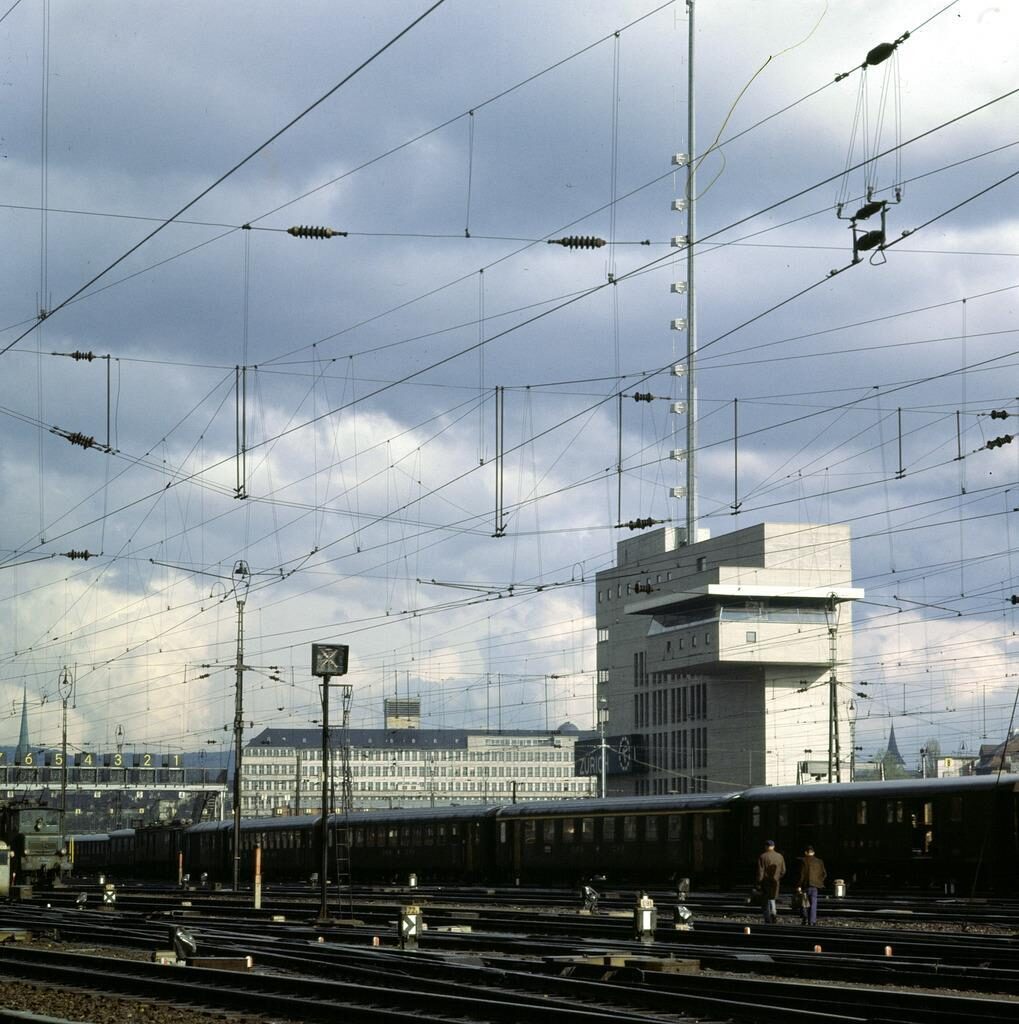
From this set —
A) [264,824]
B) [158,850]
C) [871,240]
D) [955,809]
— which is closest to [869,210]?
[871,240]

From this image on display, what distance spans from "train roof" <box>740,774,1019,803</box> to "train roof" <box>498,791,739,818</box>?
107cm

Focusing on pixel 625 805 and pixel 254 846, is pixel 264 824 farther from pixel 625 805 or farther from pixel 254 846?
pixel 625 805

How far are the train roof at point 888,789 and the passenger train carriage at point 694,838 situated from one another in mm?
38

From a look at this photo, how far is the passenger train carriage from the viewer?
132 feet

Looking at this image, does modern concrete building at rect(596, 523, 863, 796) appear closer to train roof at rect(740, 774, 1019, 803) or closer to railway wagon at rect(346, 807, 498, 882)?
railway wagon at rect(346, 807, 498, 882)

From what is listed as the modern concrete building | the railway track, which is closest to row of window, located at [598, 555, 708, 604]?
the modern concrete building

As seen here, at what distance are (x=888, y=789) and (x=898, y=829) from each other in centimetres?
107

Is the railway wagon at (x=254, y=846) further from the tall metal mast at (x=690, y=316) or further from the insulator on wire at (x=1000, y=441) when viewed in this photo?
the tall metal mast at (x=690, y=316)

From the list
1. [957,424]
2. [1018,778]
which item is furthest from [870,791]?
[957,424]

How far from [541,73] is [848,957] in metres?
14.2

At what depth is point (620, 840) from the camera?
51.3 meters

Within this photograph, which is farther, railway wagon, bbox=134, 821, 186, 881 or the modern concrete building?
the modern concrete building

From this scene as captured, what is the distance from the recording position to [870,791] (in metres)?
42.9

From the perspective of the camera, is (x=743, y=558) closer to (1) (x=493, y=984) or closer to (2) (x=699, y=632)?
(2) (x=699, y=632)
